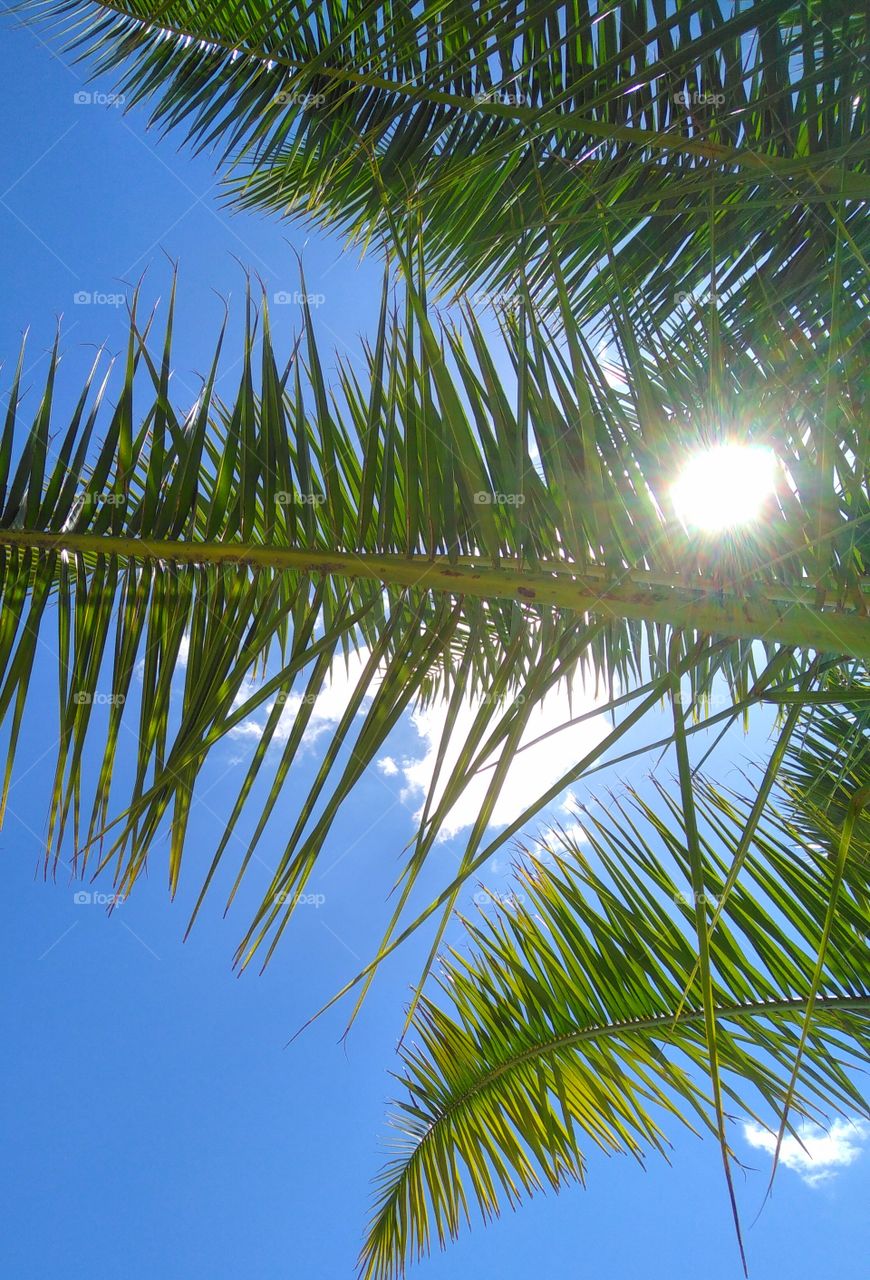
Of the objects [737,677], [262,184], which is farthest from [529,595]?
[262,184]

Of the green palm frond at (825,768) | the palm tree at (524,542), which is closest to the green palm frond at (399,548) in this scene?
the palm tree at (524,542)

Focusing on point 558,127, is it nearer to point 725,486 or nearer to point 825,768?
point 725,486

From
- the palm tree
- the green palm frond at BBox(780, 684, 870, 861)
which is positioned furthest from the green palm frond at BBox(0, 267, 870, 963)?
the green palm frond at BBox(780, 684, 870, 861)

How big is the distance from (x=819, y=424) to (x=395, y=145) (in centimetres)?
183

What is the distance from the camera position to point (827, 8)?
1.15 metres

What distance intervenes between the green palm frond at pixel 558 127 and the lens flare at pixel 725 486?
302 millimetres

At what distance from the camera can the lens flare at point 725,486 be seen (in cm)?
99

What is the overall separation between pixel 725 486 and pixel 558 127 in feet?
1.78

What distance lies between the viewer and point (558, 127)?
1.08m

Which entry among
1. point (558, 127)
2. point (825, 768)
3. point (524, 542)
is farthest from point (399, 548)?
point (825, 768)

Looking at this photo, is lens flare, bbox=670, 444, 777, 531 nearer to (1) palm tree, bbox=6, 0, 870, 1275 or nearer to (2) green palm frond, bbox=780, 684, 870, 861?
(1) palm tree, bbox=6, 0, 870, 1275

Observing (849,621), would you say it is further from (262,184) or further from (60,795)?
(262,184)

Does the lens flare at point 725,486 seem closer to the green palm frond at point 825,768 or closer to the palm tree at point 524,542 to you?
the palm tree at point 524,542

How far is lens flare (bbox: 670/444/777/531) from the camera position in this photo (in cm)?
99
